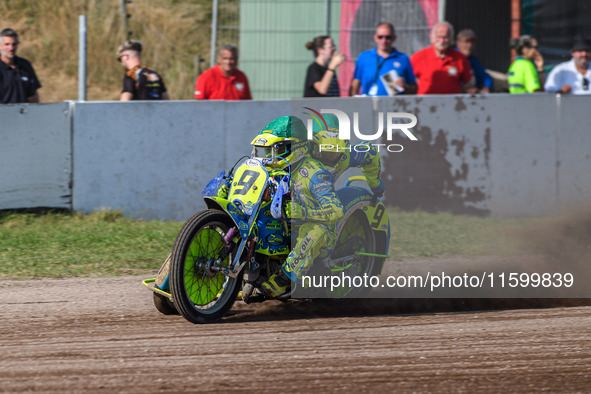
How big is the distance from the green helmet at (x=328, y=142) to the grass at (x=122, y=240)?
3.23 feet

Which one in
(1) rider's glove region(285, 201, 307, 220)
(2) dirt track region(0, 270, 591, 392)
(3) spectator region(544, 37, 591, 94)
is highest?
(3) spectator region(544, 37, 591, 94)

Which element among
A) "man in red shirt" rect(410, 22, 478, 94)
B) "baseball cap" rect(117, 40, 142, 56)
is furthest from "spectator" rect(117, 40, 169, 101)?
"man in red shirt" rect(410, 22, 478, 94)

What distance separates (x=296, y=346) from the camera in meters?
5.19

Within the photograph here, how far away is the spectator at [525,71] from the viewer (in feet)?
35.6

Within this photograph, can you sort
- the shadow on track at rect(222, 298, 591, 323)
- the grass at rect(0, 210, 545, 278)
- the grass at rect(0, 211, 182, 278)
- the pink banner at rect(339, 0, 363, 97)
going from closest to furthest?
the shadow on track at rect(222, 298, 591, 323) < the grass at rect(0, 210, 545, 278) < the grass at rect(0, 211, 182, 278) < the pink banner at rect(339, 0, 363, 97)

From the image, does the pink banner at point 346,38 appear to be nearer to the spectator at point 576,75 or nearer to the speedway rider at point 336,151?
the spectator at point 576,75

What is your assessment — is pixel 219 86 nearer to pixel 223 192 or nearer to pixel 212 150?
pixel 212 150

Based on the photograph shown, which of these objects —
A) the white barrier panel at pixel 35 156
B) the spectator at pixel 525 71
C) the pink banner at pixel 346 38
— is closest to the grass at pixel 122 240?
the white barrier panel at pixel 35 156

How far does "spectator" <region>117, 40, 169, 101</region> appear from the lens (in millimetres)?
9930

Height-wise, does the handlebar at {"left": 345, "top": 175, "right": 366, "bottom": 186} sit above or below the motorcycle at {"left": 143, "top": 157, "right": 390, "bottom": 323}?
above

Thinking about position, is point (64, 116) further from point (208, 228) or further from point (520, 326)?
point (520, 326)

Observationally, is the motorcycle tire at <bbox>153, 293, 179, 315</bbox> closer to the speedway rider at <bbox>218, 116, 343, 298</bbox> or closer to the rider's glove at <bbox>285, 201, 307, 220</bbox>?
the speedway rider at <bbox>218, 116, 343, 298</bbox>

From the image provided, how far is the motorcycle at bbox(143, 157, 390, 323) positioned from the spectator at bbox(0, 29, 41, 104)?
465 centimetres

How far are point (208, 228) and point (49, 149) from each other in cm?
455
